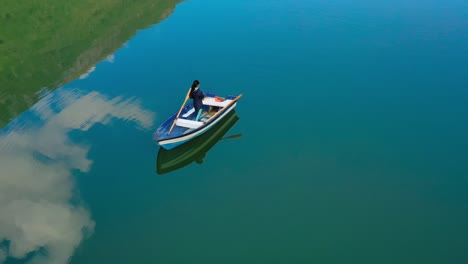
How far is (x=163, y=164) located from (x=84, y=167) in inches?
115

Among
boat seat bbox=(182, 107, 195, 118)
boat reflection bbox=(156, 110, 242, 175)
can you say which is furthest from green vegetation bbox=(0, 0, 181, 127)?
boat seat bbox=(182, 107, 195, 118)

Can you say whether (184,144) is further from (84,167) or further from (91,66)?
(91,66)

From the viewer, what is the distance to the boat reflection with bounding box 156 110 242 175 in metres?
15.4

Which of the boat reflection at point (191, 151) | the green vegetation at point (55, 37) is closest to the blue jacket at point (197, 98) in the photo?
the boat reflection at point (191, 151)

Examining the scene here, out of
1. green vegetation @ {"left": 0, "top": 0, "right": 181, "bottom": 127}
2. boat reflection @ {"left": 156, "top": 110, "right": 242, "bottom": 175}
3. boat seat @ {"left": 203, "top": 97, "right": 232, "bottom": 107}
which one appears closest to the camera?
boat reflection @ {"left": 156, "top": 110, "right": 242, "bottom": 175}

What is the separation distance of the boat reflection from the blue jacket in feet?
3.81

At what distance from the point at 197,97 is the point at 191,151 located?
83.2 inches

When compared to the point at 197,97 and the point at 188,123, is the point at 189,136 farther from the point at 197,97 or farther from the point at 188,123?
the point at 197,97

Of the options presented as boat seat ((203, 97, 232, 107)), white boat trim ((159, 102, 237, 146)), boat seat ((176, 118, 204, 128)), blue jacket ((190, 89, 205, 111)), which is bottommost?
white boat trim ((159, 102, 237, 146))

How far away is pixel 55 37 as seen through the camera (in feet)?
82.3

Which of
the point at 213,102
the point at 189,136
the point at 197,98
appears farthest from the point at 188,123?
the point at 213,102

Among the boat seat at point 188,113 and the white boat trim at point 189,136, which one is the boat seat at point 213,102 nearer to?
the white boat trim at point 189,136

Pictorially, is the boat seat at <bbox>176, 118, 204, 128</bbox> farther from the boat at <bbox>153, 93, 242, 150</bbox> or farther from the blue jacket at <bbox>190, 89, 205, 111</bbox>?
the blue jacket at <bbox>190, 89, 205, 111</bbox>

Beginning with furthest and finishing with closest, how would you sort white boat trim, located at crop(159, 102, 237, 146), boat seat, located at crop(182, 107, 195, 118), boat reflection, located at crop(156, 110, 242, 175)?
boat seat, located at crop(182, 107, 195, 118) < boat reflection, located at crop(156, 110, 242, 175) < white boat trim, located at crop(159, 102, 237, 146)
